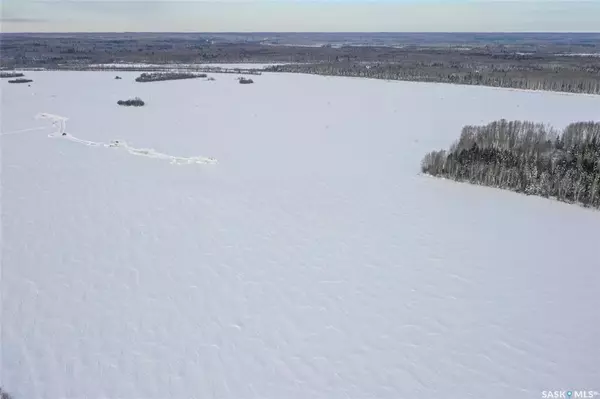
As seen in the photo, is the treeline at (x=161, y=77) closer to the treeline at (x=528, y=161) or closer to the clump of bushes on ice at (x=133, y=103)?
the clump of bushes on ice at (x=133, y=103)

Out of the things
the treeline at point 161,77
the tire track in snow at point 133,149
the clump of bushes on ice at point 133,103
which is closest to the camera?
the tire track in snow at point 133,149

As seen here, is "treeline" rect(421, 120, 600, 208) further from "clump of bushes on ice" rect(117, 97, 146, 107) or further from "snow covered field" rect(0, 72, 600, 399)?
"clump of bushes on ice" rect(117, 97, 146, 107)

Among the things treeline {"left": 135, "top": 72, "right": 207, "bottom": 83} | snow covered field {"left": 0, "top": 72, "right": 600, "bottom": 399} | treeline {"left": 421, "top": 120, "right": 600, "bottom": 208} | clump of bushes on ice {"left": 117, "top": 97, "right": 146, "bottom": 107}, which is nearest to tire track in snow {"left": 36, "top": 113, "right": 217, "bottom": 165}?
snow covered field {"left": 0, "top": 72, "right": 600, "bottom": 399}

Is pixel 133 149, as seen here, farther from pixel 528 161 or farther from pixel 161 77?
pixel 161 77

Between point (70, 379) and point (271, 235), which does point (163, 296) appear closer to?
point (70, 379)

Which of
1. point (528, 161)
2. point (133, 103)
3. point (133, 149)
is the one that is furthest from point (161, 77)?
point (528, 161)

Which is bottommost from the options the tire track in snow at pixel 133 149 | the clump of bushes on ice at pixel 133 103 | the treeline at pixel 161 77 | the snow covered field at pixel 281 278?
the snow covered field at pixel 281 278

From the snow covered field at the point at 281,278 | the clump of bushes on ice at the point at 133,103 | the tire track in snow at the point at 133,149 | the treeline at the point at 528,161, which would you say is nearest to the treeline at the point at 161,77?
the clump of bushes on ice at the point at 133,103
